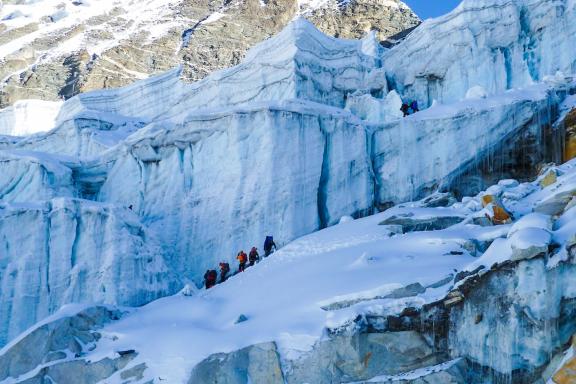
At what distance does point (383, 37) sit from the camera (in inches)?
2499

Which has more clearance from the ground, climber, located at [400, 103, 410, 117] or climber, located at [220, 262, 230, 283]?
climber, located at [400, 103, 410, 117]

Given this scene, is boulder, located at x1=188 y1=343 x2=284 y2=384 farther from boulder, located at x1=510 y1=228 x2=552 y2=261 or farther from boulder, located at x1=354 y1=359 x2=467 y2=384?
boulder, located at x1=510 y1=228 x2=552 y2=261

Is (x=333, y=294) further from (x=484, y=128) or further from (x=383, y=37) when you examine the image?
(x=383, y=37)

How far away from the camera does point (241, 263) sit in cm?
2284

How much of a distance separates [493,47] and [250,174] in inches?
470

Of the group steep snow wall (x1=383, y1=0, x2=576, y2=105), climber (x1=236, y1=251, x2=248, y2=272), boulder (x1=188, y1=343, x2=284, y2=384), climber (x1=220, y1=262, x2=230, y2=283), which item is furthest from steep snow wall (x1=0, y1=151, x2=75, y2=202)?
steep snow wall (x1=383, y1=0, x2=576, y2=105)

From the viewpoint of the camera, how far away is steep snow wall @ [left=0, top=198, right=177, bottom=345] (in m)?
22.8

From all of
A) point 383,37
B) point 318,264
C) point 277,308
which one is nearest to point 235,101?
point 318,264

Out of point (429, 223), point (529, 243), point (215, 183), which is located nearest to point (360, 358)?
point (529, 243)

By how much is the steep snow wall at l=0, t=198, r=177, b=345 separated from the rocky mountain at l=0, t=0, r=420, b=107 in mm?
39034

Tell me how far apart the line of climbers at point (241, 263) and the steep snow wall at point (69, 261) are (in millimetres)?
1076

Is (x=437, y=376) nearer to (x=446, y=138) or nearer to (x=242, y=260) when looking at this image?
(x=242, y=260)

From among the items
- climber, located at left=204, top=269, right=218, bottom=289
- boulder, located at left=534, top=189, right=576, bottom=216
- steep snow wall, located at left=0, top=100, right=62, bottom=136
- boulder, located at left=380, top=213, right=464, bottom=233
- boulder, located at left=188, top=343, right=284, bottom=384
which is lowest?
boulder, located at left=188, top=343, right=284, bottom=384

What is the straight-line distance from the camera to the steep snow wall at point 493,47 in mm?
31469
